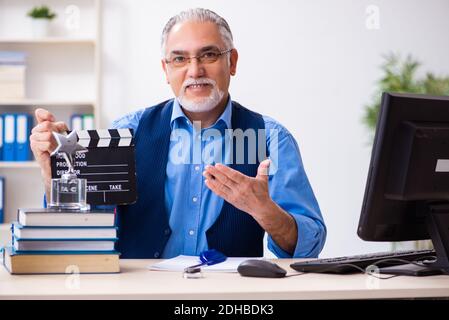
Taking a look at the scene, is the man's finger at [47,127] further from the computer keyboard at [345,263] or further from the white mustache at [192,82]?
the computer keyboard at [345,263]

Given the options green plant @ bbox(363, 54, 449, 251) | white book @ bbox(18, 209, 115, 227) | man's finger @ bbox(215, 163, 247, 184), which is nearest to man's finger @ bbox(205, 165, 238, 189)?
man's finger @ bbox(215, 163, 247, 184)

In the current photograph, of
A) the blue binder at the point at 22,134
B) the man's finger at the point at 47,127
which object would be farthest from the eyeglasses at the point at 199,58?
the blue binder at the point at 22,134

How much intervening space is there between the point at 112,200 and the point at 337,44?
3121 mm

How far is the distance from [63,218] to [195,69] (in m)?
0.99

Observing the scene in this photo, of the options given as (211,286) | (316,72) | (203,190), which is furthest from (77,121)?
(211,286)

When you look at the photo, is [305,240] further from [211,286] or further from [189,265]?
[211,286]

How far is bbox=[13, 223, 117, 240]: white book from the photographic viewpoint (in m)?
1.73

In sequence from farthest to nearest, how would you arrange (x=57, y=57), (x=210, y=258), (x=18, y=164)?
1. (x=57, y=57)
2. (x=18, y=164)
3. (x=210, y=258)

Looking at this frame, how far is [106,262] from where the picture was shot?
1.76 metres

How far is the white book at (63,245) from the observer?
5.69ft

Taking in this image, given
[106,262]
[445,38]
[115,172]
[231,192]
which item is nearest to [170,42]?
[115,172]

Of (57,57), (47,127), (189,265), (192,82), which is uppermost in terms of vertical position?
(57,57)

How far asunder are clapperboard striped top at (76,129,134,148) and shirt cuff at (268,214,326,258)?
0.52 m

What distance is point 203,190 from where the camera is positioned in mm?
2488
